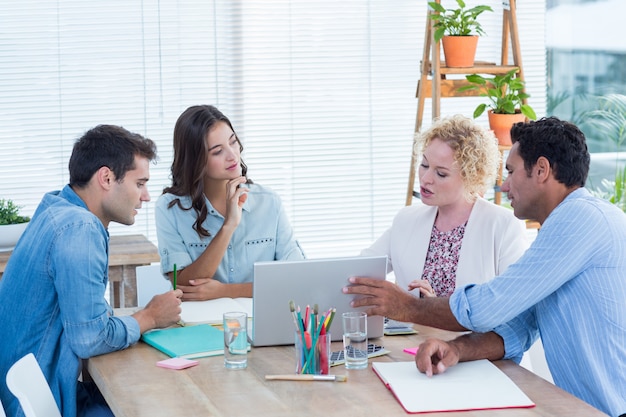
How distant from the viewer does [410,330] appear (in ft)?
7.77

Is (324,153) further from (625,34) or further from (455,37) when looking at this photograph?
(625,34)

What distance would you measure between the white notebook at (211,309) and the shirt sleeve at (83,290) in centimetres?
33

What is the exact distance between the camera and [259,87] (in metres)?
4.56

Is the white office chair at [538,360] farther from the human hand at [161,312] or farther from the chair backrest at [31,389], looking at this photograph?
the chair backrest at [31,389]

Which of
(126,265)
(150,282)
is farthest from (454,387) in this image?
(126,265)

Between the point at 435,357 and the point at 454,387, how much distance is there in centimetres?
14

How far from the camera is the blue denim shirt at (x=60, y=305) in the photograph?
213 centimetres

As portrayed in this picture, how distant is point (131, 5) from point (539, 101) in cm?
240

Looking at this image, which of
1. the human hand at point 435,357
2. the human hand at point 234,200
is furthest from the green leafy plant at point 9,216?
the human hand at point 435,357

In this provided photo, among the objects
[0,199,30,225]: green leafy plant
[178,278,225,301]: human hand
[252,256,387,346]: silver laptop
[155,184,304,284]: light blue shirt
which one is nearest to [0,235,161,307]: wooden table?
[0,199,30,225]: green leafy plant

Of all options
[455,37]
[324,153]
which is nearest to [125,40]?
[324,153]

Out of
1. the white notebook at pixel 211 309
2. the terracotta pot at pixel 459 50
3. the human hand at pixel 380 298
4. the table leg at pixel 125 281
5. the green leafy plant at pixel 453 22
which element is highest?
the green leafy plant at pixel 453 22

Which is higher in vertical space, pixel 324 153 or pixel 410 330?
pixel 324 153

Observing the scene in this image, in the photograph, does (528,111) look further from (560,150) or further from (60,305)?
(60,305)
